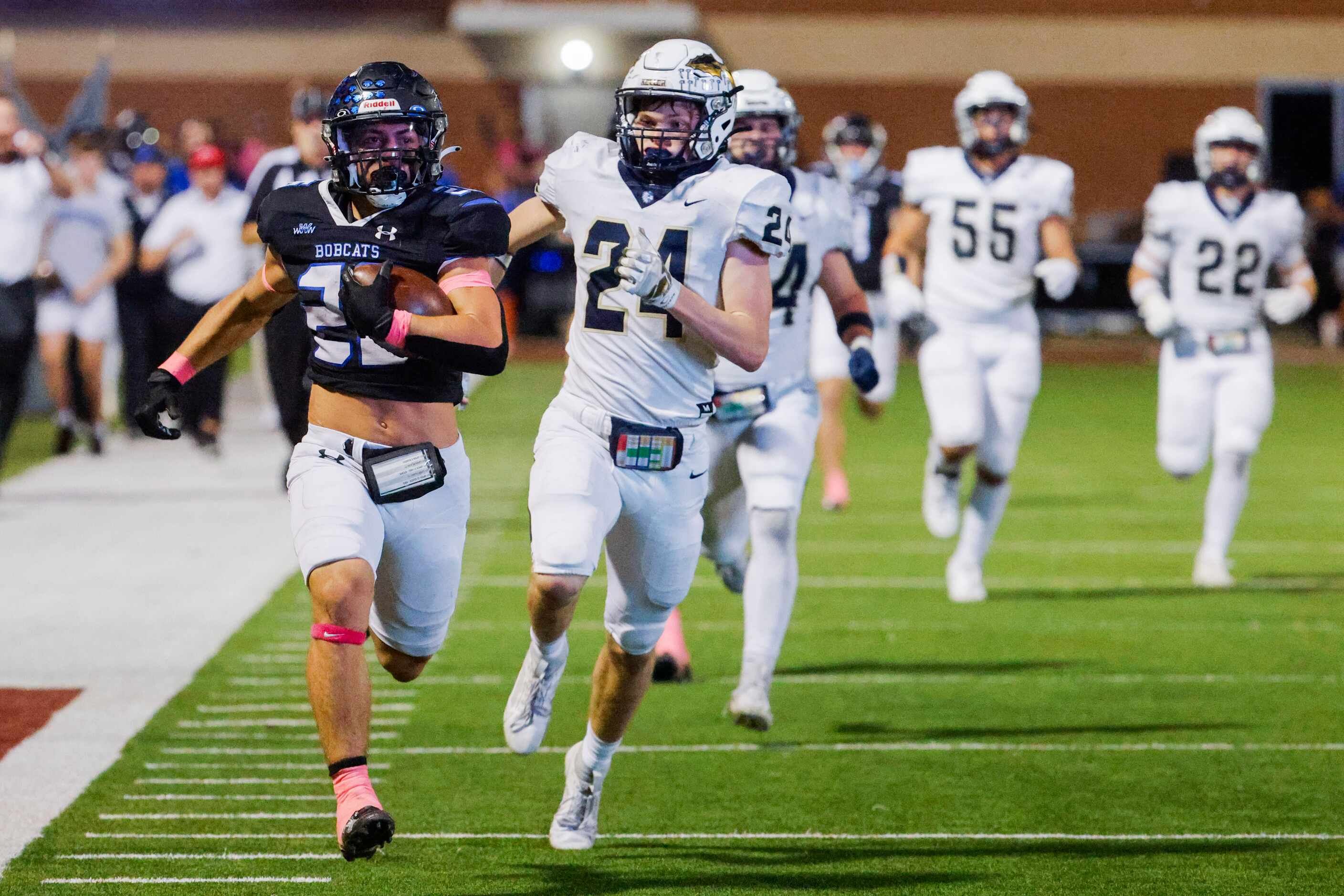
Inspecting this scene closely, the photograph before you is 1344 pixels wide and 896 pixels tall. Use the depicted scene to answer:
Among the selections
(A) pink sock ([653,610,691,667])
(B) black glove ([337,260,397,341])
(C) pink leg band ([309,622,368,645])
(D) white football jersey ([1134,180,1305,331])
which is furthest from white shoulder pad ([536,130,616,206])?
(D) white football jersey ([1134,180,1305,331])

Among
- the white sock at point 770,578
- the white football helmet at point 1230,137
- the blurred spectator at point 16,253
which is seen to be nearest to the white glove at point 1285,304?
the white football helmet at point 1230,137

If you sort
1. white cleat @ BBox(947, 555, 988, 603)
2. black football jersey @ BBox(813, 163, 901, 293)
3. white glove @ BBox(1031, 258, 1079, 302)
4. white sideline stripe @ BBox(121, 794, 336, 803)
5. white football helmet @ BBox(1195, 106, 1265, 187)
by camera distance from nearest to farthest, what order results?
white sideline stripe @ BBox(121, 794, 336, 803)
white glove @ BBox(1031, 258, 1079, 302)
white cleat @ BBox(947, 555, 988, 603)
white football helmet @ BBox(1195, 106, 1265, 187)
black football jersey @ BBox(813, 163, 901, 293)

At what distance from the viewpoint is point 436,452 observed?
14.3ft

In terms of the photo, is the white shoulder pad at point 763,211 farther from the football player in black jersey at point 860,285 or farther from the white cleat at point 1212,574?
the football player in black jersey at point 860,285

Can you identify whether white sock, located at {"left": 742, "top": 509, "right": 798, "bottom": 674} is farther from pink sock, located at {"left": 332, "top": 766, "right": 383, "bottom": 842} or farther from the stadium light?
the stadium light

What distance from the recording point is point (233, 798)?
5086 millimetres

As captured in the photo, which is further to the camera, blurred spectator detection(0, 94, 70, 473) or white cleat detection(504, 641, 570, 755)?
blurred spectator detection(0, 94, 70, 473)

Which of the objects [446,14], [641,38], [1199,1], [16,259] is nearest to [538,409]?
[16,259]

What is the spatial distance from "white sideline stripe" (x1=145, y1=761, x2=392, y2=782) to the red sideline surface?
44 centimetres

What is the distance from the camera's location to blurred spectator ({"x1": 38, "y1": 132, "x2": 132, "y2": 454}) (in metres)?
12.3

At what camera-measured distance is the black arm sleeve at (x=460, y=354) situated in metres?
4.08

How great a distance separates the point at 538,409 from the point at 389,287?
38.5 ft

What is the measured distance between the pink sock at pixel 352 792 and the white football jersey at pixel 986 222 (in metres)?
4.46

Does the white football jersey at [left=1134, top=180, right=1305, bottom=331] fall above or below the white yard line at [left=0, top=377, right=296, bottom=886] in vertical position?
above
